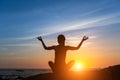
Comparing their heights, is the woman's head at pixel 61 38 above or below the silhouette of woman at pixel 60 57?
above

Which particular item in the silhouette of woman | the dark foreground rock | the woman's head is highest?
the woman's head

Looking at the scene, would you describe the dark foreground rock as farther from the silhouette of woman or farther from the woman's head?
the woman's head

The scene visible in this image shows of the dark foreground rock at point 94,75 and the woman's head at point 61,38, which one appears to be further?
the woman's head at point 61,38

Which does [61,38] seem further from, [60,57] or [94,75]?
[94,75]

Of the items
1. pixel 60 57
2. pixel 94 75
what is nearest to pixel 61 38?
pixel 60 57

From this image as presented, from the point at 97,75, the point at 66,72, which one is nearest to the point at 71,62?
the point at 66,72

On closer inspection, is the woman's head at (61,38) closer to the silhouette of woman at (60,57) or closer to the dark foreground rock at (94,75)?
the silhouette of woman at (60,57)

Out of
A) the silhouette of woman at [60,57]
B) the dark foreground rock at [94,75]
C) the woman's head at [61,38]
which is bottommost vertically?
the dark foreground rock at [94,75]

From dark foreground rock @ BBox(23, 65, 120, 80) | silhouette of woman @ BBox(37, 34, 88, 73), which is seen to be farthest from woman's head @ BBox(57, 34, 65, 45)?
dark foreground rock @ BBox(23, 65, 120, 80)

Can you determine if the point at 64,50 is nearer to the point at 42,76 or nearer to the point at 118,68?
the point at 42,76

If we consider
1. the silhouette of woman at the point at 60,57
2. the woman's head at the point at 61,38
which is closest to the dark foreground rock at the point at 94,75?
the silhouette of woman at the point at 60,57

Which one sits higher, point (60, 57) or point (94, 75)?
point (60, 57)

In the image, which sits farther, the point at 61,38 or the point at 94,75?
the point at 61,38

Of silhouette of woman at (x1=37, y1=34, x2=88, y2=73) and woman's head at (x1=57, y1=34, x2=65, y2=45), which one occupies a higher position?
woman's head at (x1=57, y1=34, x2=65, y2=45)
